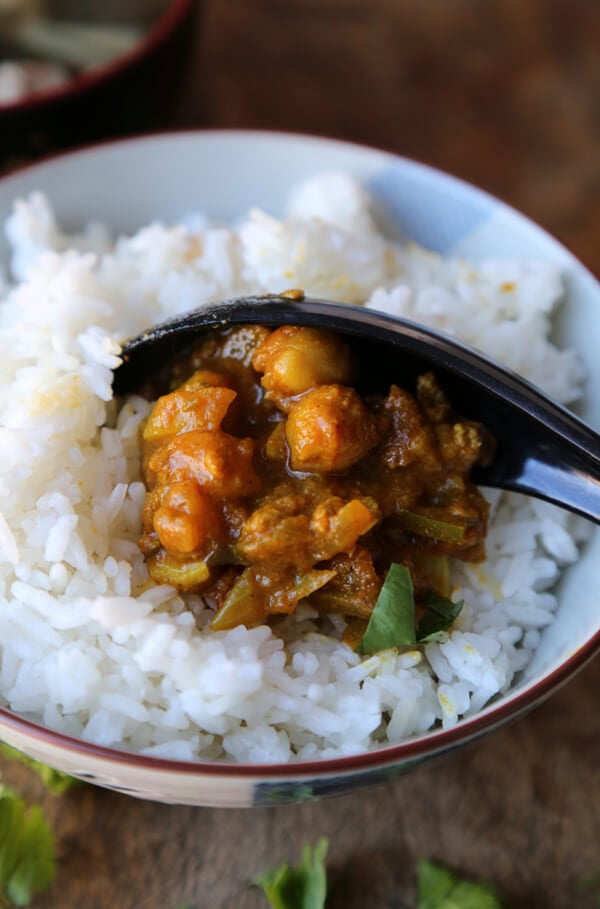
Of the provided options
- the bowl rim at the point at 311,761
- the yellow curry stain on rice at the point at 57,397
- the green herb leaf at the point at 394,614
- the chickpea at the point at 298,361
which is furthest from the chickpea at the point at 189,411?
the bowl rim at the point at 311,761

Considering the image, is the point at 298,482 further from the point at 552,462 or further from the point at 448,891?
the point at 448,891

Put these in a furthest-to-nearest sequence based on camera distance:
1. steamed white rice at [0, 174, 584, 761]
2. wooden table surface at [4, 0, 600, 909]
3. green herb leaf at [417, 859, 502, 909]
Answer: wooden table surface at [4, 0, 600, 909] < green herb leaf at [417, 859, 502, 909] < steamed white rice at [0, 174, 584, 761]

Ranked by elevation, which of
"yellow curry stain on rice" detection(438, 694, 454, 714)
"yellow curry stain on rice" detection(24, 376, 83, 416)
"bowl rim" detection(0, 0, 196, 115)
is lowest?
"yellow curry stain on rice" detection(438, 694, 454, 714)

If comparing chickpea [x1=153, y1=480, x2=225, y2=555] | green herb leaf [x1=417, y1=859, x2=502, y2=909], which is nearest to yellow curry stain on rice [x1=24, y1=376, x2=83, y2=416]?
chickpea [x1=153, y1=480, x2=225, y2=555]

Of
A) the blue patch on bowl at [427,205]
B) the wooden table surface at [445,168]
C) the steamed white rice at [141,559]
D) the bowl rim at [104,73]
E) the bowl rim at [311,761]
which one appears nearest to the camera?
the bowl rim at [311,761]

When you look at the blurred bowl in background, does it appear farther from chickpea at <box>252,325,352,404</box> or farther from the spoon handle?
the spoon handle

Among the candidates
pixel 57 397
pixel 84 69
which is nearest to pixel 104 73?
pixel 84 69

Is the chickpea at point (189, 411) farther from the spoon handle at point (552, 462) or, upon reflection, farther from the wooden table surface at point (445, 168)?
the wooden table surface at point (445, 168)

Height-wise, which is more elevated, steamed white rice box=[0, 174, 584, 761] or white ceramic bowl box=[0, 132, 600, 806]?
white ceramic bowl box=[0, 132, 600, 806]
